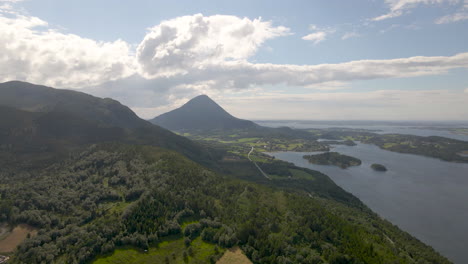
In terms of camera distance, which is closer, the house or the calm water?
the house

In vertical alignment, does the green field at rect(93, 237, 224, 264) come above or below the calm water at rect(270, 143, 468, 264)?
above

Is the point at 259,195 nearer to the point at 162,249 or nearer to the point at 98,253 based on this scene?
the point at 162,249

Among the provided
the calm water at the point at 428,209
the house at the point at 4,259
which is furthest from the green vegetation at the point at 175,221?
the calm water at the point at 428,209

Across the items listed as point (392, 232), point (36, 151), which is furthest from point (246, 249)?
point (36, 151)

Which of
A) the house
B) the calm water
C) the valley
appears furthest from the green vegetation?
the calm water

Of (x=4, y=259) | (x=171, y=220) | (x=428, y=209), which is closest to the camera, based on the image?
(x=4, y=259)

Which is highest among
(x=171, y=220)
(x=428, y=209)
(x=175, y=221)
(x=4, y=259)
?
(x=175, y=221)

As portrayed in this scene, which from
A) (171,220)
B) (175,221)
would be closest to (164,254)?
(175,221)

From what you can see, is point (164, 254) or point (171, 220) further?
point (171, 220)

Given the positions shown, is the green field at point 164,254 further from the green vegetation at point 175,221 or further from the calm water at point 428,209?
the calm water at point 428,209

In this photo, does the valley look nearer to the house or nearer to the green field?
the green field

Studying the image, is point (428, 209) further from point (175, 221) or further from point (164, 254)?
point (164, 254)

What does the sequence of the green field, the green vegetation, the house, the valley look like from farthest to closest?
1. the green vegetation
2. the valley
3. the green field
4. the house

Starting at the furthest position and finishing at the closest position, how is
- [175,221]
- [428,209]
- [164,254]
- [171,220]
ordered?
1. [428,209]
2. [171,220]
3. [175,221]
4. [164,254]
